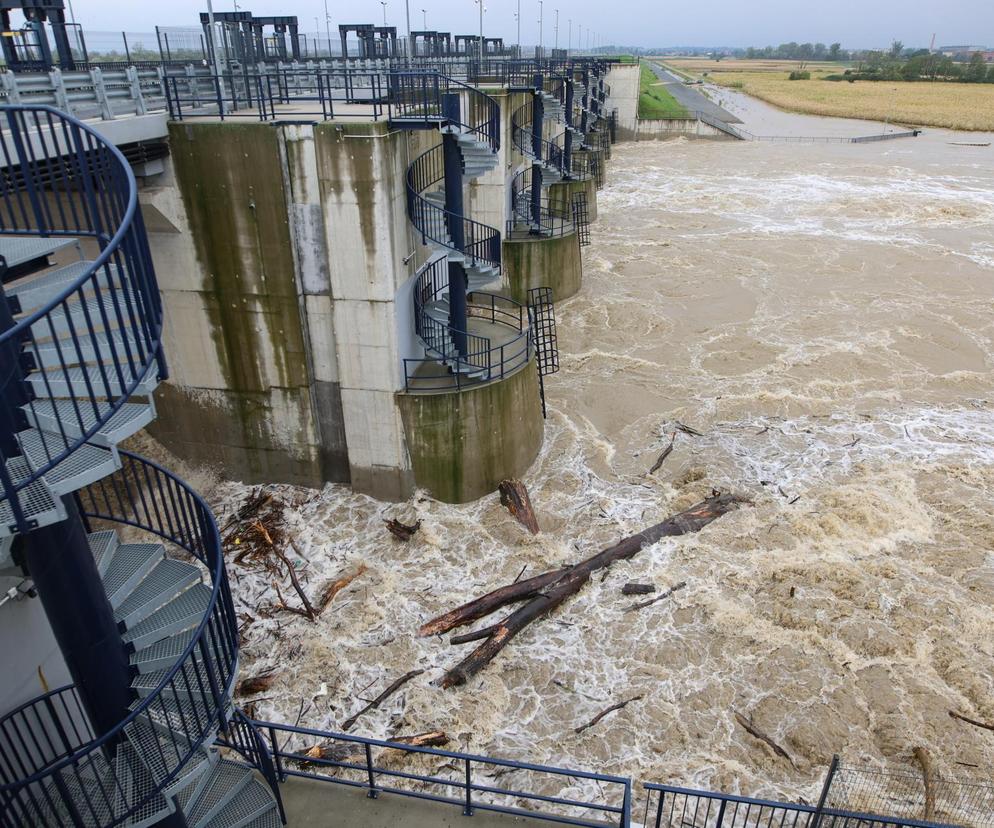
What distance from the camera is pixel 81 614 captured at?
17.2ft

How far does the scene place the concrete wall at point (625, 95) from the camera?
62.0 meters

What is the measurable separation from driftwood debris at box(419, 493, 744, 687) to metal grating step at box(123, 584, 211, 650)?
19.1ft

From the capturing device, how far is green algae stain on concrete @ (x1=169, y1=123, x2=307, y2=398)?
42.4 ft

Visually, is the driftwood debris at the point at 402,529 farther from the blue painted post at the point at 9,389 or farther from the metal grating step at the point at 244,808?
the blue painted post at the point at 9,389

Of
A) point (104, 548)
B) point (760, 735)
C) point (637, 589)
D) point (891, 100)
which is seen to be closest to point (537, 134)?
point (637, 589)

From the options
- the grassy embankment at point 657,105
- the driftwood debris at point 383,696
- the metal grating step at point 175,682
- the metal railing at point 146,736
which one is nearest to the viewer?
the metal railing at point 146,736

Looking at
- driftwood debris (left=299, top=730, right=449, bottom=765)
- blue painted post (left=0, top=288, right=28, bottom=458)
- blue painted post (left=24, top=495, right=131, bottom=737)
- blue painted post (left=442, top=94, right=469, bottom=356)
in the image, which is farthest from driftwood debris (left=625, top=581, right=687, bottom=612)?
blue painted post (left=0, top=288, right=28, bottom=458)

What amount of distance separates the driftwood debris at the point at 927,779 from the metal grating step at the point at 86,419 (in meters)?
10.5

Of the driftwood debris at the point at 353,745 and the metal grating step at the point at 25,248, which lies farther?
the driftwood debris at the point at 353,745

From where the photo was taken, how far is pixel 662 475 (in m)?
16.7

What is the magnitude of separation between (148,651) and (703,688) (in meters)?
8.44

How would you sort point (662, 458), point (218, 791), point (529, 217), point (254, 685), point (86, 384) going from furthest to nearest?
point (529, 217)
point (662, 458)
point (254, 685)
point (218, 791)
point (86, 384)

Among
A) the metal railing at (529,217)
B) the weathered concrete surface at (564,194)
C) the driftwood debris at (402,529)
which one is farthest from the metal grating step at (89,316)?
the weathered concrete surface at (564,194)

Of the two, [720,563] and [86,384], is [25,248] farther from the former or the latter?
[720,563]
